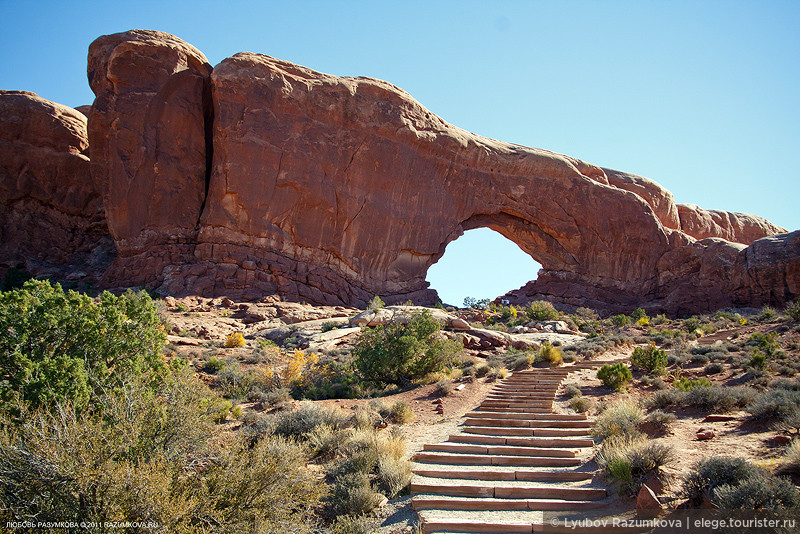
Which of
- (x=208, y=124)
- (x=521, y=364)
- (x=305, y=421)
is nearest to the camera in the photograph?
(x=305, y=421)

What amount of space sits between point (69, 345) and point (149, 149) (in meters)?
22.5

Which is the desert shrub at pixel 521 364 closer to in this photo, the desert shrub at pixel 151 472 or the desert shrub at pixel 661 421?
the desert shrub at pixel 661 421

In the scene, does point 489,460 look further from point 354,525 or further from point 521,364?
point 521,364

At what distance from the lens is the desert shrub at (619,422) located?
8.20 meters

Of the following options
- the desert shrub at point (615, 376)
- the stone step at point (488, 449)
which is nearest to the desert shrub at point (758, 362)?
the desert shrub at point (615, 376)

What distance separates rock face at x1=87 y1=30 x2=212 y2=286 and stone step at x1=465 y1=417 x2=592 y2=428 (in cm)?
2086

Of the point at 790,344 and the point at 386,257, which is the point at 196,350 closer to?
the point at 386,257

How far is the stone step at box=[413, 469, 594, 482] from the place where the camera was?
7.04 m

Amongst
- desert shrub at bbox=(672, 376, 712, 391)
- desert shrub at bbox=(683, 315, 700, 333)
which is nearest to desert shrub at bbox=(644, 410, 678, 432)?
desert shrub at bbox=(672, 376, 712, 391)

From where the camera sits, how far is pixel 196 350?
17.7m

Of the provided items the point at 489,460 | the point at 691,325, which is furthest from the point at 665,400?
the point at 691,325

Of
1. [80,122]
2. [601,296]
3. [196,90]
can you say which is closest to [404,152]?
[196,90]

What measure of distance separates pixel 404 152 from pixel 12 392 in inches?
1058

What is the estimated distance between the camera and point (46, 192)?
105ft
